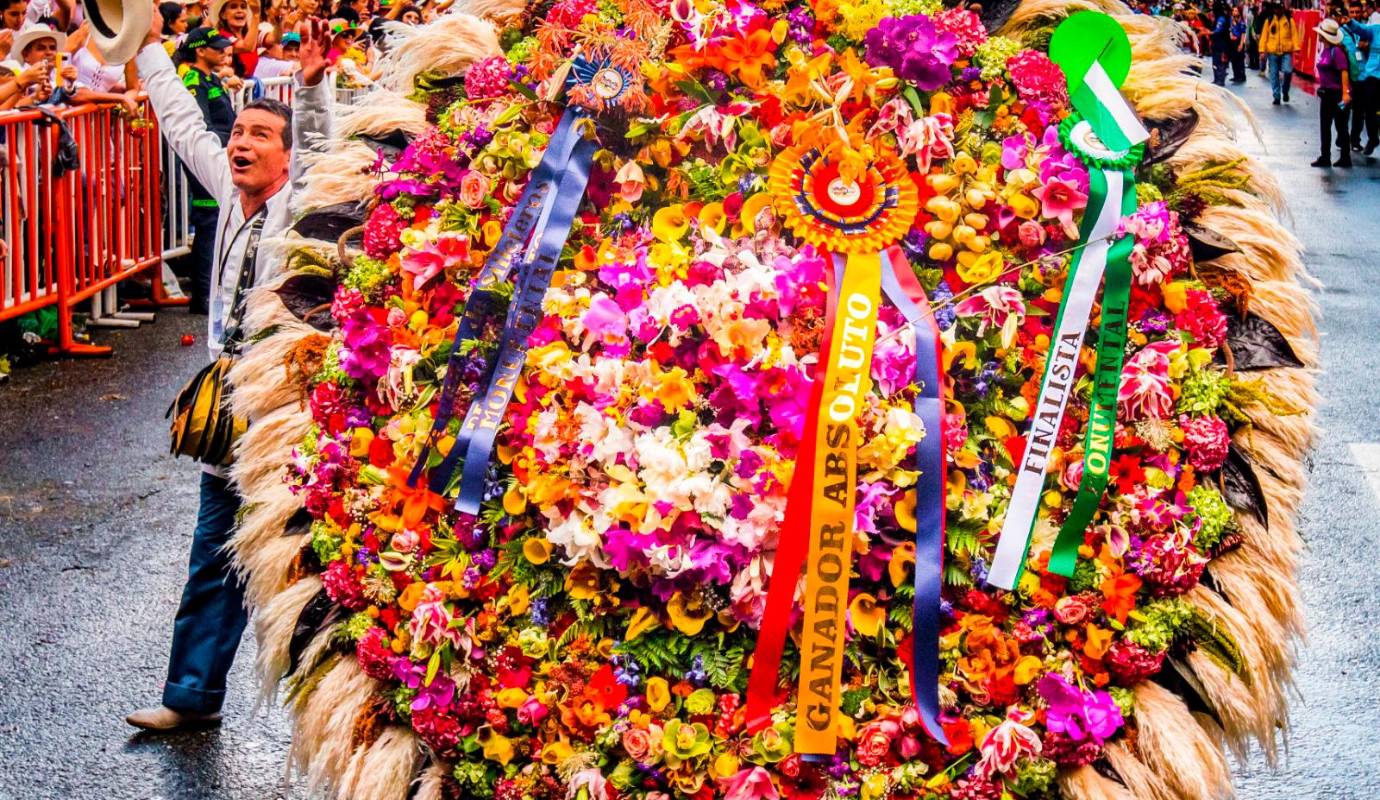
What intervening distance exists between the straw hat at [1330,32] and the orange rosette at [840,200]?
60.1 feet

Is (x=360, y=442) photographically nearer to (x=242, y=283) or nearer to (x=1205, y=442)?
(x=242, y=283)

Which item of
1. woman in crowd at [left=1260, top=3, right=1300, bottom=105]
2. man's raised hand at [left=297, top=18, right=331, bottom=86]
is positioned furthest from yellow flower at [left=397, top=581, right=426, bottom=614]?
woman in crowd at [left=1260, top=3, right=1300, bottom=105]

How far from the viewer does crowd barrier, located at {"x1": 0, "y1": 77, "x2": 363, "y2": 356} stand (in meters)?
8.33

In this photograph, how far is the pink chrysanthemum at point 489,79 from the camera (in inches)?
122

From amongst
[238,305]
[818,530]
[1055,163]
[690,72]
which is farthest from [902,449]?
[238,305]

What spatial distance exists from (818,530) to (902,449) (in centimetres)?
20

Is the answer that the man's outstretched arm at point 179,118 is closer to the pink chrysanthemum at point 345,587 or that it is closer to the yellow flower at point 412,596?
the pink chrysanthemum at point 345,587

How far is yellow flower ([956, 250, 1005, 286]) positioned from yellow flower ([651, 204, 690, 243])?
1.73 ft

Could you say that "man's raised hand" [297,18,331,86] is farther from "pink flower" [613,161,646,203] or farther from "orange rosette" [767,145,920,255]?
"orange rosette" [767,145,920,255]

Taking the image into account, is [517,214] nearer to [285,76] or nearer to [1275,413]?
[1275,413]

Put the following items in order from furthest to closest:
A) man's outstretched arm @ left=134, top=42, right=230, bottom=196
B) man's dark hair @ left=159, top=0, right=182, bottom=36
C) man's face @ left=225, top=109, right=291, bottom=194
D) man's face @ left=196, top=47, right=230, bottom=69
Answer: man's dark hair @ left=159, top=0, right=182, bottom=36 < man's face @ left=196, top=47, right=230, bottom=69 < man's outstretched arm @ left=134, top=42, right=230, bottom=196 < man's face @ left=225, top=109, right=291, bottom=194

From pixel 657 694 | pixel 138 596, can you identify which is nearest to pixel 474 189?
pixel 657 694

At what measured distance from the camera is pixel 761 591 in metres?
2.63

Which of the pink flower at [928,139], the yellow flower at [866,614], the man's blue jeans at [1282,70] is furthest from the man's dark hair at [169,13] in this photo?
the man's blue jeans at [1282,70]
